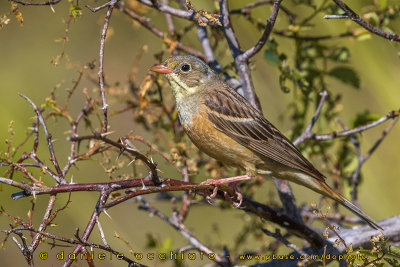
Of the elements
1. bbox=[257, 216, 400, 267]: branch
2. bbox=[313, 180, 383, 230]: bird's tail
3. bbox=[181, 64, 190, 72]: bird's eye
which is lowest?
bbox=[257, 216, 400, 267]: branch

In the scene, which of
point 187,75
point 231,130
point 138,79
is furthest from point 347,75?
point 138,79

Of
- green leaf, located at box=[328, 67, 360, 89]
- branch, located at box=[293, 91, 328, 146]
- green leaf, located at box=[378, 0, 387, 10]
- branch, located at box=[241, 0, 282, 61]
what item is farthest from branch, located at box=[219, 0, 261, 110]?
green leaf, located at box=[378, 0, 387, 10]

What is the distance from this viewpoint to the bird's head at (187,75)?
4027 mm

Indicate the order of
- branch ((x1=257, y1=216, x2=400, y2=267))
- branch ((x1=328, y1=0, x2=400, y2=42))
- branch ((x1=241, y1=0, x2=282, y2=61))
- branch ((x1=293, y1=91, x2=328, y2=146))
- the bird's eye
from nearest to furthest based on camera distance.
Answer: branch ((x1=328, y1=0, x2=400, y2=42))
branch ((x1=241, y1=0, x2=282, y2=61))
branch ((x1=257, y1=216, x2=400, y2=267))
branch ((x1=293, y1=91, x2=328, y2=146))
the bird's eye

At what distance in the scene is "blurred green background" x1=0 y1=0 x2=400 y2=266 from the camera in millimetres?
4414

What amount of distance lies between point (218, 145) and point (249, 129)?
0.36 m

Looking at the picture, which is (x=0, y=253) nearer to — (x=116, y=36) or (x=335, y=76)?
(x=116, y=36)

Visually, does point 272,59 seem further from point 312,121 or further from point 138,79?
point 138,79

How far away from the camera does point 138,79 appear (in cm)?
669

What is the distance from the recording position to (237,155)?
12.6 ft

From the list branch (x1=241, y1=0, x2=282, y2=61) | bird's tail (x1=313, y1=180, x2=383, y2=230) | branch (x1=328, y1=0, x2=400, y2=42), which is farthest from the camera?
bird's tail (x1=313, y1=180, x2=383, y2=230)

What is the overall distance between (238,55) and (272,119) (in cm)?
139

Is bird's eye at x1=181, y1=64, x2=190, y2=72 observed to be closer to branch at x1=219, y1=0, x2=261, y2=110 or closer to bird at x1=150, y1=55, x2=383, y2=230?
bird at x1=150, y1=55, x2=383, y2=230

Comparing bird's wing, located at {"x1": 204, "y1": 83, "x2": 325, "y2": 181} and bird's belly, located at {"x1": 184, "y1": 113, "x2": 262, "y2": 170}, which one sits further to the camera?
bird's wing, located at {"x1": 204, "y1": 83, "x2": 325, "y2": 181}
